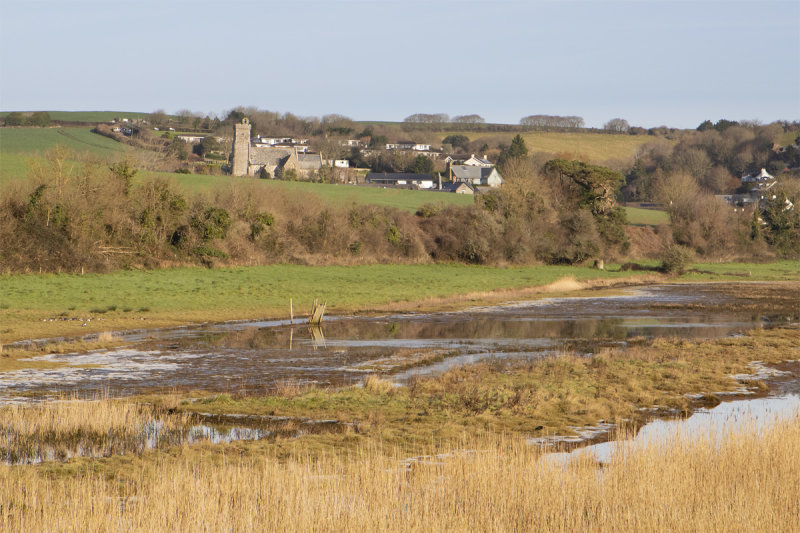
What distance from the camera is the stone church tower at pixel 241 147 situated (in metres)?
122

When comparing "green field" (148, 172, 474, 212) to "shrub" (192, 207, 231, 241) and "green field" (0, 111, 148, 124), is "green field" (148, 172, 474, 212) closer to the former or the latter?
"shrub" (192, 207, 231, 241)

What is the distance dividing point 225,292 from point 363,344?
59.3 feet

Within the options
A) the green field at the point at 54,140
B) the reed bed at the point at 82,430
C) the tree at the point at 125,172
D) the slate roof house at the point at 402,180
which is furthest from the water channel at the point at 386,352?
the slate roof house at the point at 402,180

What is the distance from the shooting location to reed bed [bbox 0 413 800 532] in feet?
35.8

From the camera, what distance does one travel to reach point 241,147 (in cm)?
12438

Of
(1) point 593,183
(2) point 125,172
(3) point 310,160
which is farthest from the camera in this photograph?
(3) point 310,160

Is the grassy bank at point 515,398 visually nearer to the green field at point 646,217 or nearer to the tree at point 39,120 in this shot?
the green field at point 646,217

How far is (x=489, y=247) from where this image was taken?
7612 cm

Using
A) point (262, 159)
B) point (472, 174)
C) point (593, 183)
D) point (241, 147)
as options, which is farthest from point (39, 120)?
point (593, 183)

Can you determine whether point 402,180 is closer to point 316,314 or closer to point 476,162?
point 476,162

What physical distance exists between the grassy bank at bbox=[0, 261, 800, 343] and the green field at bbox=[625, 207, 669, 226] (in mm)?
39057

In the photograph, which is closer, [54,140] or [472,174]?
[54,140]

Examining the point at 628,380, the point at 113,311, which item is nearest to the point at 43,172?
the point at 113,311

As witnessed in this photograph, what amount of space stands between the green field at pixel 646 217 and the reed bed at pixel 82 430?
9506 centimetres
